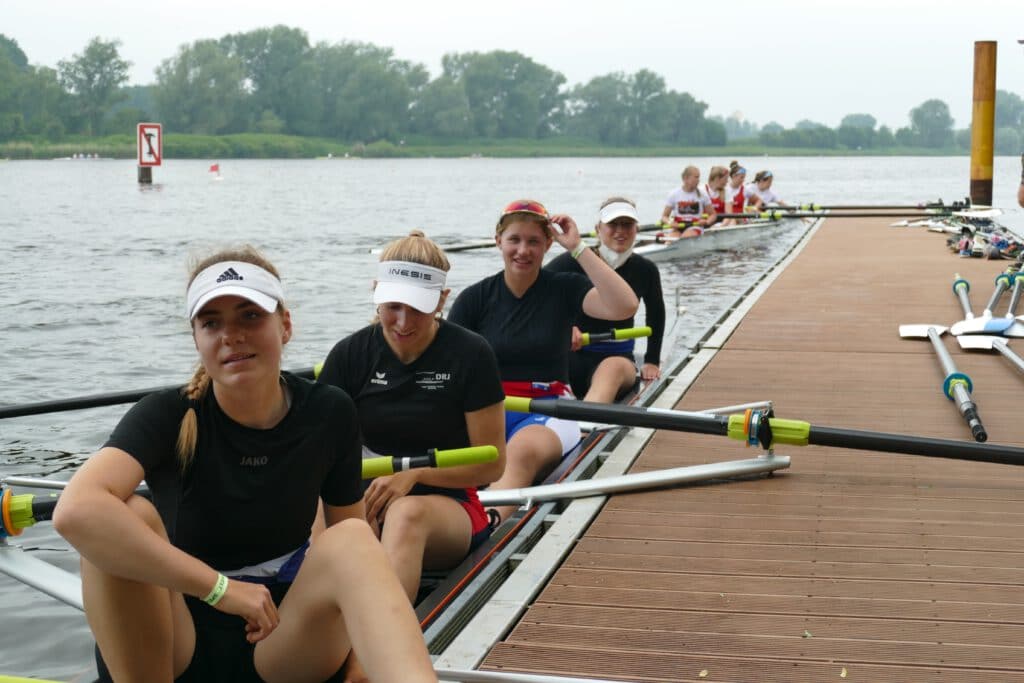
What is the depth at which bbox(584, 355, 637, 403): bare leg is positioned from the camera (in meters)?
6.93

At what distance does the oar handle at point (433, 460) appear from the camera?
3783 millimetres

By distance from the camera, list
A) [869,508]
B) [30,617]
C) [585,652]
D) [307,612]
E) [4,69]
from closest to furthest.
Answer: [307,612] → [585,652] → [869,508] → [30,617] → [4,69]

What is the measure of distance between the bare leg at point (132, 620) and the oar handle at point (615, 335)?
Answer: 3865 mm

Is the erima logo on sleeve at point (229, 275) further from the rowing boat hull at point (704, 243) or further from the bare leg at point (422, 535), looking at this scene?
the rowing boat hull at point (704, 243)

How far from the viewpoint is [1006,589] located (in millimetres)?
4086

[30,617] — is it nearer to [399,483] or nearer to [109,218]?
[399,483]

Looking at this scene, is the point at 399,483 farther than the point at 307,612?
Yes

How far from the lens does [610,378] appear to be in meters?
7.01

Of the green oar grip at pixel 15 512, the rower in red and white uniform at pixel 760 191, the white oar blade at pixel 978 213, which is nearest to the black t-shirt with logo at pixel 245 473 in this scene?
the green oar grip at pixel 15 512

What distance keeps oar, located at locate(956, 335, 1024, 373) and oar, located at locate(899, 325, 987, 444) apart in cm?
16

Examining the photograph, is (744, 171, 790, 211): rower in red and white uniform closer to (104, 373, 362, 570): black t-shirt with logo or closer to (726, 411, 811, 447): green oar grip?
(726, 411, 811, 447): green oar grip

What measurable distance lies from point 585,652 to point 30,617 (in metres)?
3.34

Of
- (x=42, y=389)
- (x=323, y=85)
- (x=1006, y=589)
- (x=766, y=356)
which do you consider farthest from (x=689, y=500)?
(x=323, y=85)

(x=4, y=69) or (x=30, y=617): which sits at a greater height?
(x=4, y=69)
